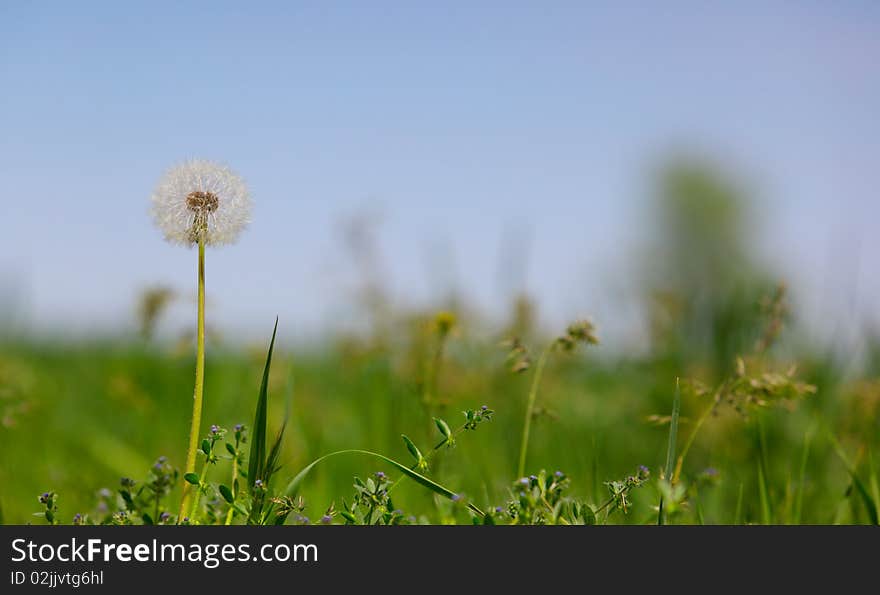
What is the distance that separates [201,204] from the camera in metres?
1.81

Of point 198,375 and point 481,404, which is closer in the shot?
point 198,375

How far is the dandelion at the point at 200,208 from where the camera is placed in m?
1.78

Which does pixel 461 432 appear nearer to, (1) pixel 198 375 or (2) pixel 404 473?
(2) pixel 404 473

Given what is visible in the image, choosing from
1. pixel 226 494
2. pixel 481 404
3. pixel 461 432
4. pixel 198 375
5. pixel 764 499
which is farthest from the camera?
pixel 481 404

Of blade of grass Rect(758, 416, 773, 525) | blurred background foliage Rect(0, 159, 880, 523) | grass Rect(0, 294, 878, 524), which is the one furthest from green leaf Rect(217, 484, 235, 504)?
blade of grass Rect(758, 416, 773, 525)

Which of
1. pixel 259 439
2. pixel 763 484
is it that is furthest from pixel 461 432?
pixel 259 439

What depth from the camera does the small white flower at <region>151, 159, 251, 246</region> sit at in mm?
1796

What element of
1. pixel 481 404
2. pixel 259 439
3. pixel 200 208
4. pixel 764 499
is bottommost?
pixel 481 404

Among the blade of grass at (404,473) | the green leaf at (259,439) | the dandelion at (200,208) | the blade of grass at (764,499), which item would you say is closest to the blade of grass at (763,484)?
the blade of grass at (764,499)

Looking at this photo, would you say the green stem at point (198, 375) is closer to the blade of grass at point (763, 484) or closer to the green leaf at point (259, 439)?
the green leaf at point (259, 439)

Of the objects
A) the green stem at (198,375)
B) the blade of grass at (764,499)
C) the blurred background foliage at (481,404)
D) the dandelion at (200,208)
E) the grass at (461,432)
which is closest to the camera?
the green stem at (198,375)
